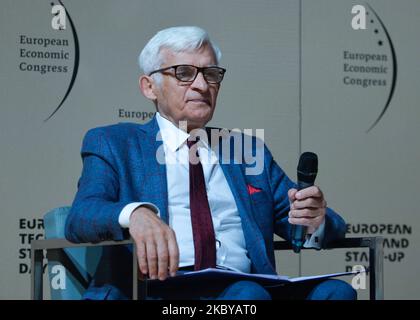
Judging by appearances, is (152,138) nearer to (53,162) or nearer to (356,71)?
(53,162)

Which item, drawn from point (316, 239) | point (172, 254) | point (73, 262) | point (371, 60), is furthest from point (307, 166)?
point (371, 60)

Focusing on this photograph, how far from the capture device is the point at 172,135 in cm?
271

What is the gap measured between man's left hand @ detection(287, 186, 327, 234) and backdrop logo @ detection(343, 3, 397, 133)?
5.04ft

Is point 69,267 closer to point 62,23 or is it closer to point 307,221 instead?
point 307,221

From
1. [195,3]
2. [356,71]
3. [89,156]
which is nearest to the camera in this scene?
[89,156]

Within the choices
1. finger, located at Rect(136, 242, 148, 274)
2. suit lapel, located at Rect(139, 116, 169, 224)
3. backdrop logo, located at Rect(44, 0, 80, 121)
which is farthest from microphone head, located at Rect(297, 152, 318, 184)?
backdrop logo, located at Rect(44, 0, 80, 121)

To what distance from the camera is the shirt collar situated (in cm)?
269

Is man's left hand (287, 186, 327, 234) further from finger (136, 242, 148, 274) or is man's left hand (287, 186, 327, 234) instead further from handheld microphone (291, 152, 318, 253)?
finger (136, 242, 148, 274)

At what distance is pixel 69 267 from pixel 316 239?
2.55 feet

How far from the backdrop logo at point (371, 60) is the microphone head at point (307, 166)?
1635 mm

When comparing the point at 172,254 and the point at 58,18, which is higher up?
the point at 58,18

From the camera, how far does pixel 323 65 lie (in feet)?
12.8

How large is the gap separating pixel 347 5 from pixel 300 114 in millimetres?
583

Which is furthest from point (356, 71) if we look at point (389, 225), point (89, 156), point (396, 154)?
point (89, 156)
